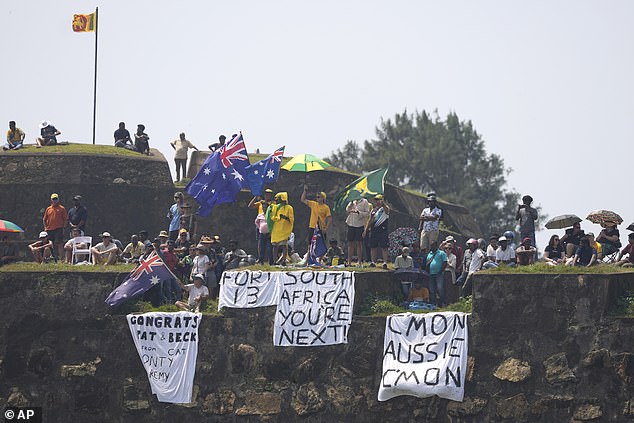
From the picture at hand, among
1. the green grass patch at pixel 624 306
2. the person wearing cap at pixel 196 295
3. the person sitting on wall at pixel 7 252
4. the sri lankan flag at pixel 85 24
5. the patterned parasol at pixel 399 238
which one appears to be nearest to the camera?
the green grass patch at pixel 624 306

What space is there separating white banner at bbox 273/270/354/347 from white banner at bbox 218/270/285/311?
208 millimetres

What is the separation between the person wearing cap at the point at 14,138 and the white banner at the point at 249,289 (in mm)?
9929

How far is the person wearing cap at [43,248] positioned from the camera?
31984mm

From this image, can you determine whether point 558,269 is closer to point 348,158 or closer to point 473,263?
point 473,263

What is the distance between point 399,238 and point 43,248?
791cm

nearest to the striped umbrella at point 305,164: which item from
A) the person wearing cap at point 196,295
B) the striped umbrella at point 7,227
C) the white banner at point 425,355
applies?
the person wearing cap at point 196,295

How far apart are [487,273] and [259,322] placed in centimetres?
449

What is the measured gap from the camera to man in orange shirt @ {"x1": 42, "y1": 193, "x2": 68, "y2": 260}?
107 ft

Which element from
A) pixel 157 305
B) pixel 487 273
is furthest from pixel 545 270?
pixel 157 305

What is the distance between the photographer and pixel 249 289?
2941cm

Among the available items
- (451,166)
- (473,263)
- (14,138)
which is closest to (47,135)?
(14,138)

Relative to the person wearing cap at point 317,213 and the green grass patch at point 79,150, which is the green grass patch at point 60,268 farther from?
the green grass patch at point 79,150

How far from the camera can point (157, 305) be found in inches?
1194

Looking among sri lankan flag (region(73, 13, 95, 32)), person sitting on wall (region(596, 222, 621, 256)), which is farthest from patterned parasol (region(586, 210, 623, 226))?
sri lankan flag (region(73, 13, 95, 32))
